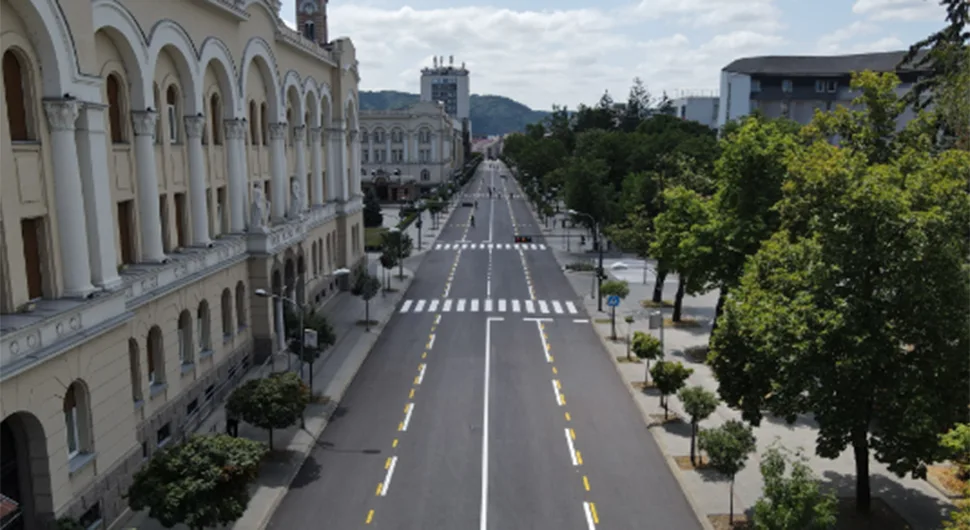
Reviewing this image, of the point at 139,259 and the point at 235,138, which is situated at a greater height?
the point at 235,138

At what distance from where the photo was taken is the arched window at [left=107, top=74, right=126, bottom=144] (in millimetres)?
23906

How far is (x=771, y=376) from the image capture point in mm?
20125

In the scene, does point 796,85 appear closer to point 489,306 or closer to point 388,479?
point 489,306

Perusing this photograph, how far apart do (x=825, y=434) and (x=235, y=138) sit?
26.9 m

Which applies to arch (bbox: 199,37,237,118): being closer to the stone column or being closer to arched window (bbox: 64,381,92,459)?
the stone column

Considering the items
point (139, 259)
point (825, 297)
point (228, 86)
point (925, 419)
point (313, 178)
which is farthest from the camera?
point (313, 178)

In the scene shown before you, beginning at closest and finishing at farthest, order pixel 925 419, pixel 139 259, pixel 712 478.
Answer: pixel 925 419 < pixel 712 478 < pixel 139 259

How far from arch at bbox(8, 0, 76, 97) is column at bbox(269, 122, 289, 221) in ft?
66.0

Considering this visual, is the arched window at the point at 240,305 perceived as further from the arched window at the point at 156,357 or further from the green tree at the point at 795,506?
the green tree at the point at 795,506

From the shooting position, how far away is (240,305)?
110 feet

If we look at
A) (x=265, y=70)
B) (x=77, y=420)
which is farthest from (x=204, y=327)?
(x=265, y=70)

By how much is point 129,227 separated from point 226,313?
7.97 m

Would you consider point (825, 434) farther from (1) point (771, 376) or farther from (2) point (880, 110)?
(2) point (880, 110)

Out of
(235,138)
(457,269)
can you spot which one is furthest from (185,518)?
(457,269)
